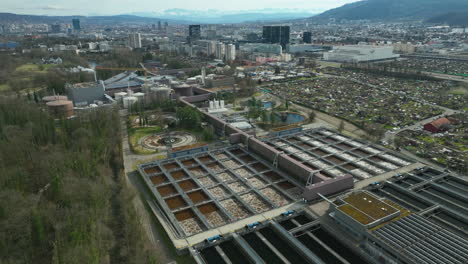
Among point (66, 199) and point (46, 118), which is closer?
point (66, 199)

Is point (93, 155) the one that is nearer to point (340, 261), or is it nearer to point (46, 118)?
point (46, 118)

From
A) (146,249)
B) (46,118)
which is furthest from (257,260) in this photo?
(46,118)

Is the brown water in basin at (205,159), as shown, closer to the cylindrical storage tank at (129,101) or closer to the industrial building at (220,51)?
the cylindrical storage tank at (129,101)

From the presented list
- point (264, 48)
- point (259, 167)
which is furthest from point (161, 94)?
point (264, 48)

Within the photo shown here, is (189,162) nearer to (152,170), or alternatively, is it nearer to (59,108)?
(152,170)

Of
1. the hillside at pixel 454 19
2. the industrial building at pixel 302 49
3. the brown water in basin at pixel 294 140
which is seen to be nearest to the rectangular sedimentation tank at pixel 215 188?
the brown water in basin at pixel 294 140

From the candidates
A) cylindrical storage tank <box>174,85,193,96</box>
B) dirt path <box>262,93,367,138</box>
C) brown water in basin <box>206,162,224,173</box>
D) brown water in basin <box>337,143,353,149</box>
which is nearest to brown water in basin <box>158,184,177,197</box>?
brown water in basin <box>206,162,224,173</box>

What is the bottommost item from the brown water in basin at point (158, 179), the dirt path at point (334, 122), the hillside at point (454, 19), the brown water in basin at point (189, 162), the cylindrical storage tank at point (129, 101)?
the brown water in basin at point (158, 179)
